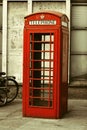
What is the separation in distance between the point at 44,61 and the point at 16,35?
3.53m

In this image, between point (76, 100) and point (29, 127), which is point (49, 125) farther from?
point (76, 100)

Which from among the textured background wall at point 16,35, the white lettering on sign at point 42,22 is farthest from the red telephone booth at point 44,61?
the textured background wall at point 16,35

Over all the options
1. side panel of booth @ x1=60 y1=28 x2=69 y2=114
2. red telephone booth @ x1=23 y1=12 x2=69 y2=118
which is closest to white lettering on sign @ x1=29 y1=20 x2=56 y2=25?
red telephone booth @ x1=23 y1=12 x2=69 y2=118

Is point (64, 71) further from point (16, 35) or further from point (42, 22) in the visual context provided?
point (16, 35)

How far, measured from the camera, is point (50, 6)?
1294 cm

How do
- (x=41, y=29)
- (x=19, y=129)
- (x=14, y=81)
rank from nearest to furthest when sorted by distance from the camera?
(x=19, y=129) → (x=41, y=29) → (x=14, y=81)

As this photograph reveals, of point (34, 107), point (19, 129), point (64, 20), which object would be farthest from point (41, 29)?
point (19, 129)

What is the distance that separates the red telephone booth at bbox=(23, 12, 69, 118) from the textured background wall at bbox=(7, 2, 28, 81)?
3002 millimetres

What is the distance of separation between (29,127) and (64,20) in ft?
9.07

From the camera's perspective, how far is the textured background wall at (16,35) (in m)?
13.1

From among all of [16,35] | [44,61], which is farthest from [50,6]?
[44,61]

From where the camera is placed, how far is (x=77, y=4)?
12953mm

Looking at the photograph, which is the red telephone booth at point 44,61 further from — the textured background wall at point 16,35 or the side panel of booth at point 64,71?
the textured background wall at point 16,35

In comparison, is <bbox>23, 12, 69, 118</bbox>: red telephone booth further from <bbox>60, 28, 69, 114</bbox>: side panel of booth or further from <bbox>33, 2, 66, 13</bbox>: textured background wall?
<bbox>33, 2, 66, 13</bbox>: textured background wall
